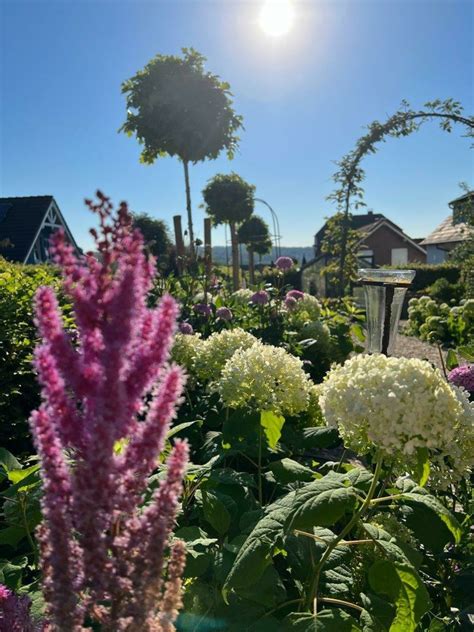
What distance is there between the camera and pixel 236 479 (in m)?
1.93

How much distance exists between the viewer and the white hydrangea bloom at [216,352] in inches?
136

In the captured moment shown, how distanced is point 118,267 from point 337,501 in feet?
3.19

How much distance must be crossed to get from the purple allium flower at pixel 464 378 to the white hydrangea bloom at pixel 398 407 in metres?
0.93

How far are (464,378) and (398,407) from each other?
1.41 m

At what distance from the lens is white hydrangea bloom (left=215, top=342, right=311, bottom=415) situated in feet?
8.30

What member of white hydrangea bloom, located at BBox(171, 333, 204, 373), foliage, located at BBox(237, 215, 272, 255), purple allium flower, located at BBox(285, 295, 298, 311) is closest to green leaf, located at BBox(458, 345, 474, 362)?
white hydrangea bloom, located at BBox(171, 333, 204, 373)

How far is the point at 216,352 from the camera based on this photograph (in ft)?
11.4

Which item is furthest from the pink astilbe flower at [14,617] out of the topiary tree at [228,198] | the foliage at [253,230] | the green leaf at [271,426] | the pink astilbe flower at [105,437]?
the foliage at [253,230]

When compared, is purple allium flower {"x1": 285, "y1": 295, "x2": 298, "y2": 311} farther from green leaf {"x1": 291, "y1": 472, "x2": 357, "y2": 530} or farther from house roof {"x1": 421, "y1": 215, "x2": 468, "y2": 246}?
house roof {"x1": 421, "y1": 215, "x2": 468, "y2": 246}

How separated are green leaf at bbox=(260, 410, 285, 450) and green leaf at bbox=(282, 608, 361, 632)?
866mm

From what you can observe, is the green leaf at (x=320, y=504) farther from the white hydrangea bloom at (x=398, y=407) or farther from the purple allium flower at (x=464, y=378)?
the purple allium flower at (x=464, y=378)

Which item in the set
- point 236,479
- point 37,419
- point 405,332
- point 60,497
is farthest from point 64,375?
point 405,332

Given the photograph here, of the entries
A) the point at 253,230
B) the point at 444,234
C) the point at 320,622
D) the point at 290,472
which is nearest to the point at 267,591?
the point at 320,622

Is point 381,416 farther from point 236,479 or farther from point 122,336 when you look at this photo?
point 122,336
